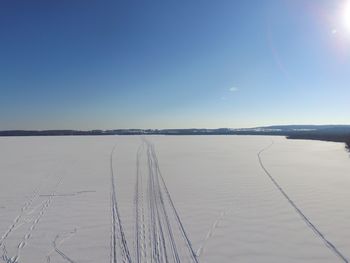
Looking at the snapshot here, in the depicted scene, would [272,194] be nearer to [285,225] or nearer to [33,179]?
[285,225]

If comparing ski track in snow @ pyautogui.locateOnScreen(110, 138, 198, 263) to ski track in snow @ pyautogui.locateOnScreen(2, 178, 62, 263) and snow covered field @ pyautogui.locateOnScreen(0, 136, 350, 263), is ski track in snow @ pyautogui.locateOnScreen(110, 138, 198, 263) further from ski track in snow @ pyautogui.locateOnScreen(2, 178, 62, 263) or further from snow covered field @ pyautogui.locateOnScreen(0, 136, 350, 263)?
ski track in snow @ pyautogui.locateOnScreen(2, 178, 62, 263)

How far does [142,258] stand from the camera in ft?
19.0

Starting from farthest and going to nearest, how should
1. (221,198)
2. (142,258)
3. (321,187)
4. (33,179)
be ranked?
(33,179), (321,187), (221,198), (142,258)

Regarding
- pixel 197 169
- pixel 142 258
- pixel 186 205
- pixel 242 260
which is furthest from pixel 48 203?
pixel 197 169

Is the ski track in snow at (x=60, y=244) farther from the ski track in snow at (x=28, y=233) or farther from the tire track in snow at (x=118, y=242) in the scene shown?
the tire track in snow at (x=118, y=242)

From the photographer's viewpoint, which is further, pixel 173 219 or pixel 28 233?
pixel 173 219

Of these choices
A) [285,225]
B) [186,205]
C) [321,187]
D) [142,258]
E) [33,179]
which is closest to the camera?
[142,258]

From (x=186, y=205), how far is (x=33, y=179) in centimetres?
872

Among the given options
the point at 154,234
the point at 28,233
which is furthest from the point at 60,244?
the point at 154,234

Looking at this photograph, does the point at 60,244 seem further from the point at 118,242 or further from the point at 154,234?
the point at 154,234

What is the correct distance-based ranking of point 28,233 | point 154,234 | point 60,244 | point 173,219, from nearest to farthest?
point 60,244
point 154,234
point 28,233
point 173,219

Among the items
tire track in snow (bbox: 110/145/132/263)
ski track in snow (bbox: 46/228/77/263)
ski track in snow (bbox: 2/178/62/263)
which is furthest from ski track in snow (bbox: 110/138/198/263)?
ski track in snow (bbox: 2/178/62/263)

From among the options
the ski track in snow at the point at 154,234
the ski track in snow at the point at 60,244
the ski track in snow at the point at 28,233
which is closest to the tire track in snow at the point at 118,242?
the ski track in snow at the point at 154,234

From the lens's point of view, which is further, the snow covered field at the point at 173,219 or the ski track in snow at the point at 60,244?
the snow covered field at the point at 173,219
